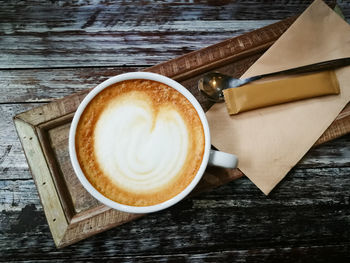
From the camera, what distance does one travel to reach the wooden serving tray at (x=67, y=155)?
0.66 meters

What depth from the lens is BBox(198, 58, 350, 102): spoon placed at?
0.68m

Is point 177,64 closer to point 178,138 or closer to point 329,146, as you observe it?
point 178,138

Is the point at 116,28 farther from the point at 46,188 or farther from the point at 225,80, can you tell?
the point at 46,188

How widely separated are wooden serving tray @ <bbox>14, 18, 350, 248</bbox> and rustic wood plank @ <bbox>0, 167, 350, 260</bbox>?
0.08m

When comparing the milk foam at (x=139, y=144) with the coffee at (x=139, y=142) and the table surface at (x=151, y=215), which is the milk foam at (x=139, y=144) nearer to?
the coffee at (x=139, y=142)

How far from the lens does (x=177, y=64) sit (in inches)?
27.0

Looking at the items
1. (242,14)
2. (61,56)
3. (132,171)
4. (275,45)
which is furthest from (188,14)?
(132,171)

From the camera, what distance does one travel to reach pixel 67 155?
2.22 feet

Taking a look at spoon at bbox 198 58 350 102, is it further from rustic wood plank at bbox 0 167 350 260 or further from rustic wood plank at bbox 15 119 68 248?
rustic wood plank at bbox 15 119 68 248

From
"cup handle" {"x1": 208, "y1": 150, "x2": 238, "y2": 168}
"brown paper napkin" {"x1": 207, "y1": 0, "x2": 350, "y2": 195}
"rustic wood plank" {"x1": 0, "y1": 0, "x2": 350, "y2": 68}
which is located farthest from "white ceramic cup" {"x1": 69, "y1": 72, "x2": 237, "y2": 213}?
"rustic wood plank" {"x1": 0, "y1": 0, "x2": 350, "y2": 68}

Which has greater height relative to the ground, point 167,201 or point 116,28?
point 116,28

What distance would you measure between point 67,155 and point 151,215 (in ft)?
0.80

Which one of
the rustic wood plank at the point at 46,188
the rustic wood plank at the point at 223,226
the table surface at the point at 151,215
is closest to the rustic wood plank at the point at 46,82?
the table surface at the point at 151,215

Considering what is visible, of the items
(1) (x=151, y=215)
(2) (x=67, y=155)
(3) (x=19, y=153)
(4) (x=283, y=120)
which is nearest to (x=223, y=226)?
(1) (x=151, y=215)
